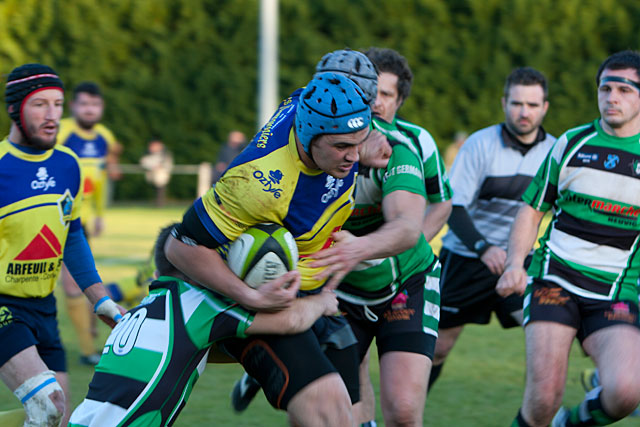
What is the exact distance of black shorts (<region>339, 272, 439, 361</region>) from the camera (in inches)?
171

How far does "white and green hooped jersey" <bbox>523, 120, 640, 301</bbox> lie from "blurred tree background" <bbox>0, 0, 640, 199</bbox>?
19.4 m

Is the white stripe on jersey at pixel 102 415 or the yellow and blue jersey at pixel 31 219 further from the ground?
the yellow and blue jersey at pixel 31 219

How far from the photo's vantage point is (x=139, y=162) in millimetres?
25047

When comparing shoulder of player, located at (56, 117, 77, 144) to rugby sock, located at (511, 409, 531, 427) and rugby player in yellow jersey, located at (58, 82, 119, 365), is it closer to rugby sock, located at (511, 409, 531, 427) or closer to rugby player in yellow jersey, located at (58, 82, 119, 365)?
rugby player in yellow jersey, located at (58, 82, 119, 365)

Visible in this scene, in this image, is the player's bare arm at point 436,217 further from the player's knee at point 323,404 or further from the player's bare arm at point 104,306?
the player's bare arm at point 104,306

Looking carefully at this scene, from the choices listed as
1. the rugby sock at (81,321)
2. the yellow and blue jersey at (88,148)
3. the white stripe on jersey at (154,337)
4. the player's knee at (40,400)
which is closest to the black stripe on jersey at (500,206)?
the white stripe on jersey at (154,337)

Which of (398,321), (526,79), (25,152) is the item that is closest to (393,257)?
(398,321)

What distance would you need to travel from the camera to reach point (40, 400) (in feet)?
12.8

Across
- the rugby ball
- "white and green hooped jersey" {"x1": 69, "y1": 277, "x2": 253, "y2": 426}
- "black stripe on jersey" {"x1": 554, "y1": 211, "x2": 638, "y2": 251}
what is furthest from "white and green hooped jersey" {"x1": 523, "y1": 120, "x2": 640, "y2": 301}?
"white and green hooped jersey" {"x1": 69, "y1": 277, "x2": 253, "y2": 426}

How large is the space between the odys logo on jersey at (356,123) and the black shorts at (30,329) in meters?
1.98

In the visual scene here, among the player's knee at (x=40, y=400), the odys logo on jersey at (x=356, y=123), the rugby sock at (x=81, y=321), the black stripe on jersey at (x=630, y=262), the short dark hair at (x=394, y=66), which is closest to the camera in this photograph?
the odys logo on jersey at (x=356, y=123)

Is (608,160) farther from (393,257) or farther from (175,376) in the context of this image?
(175,376)

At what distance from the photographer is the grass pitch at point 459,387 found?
5750 mm

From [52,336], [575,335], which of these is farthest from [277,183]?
[575,335]
